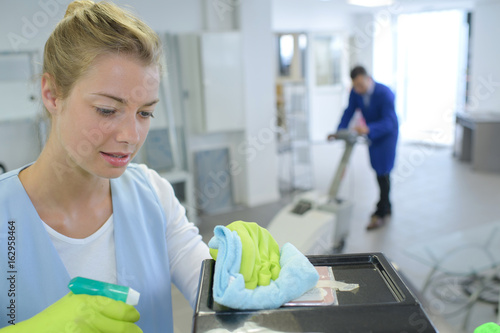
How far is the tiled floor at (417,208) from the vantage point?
2586mm

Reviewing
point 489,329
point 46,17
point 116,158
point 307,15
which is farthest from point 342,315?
point 307,15

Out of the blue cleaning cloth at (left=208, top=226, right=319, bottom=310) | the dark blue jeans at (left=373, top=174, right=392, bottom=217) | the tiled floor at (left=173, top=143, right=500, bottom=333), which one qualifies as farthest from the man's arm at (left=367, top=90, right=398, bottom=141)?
the blue cleaning cloth at (left=208, top=226, right=319, bottom=310)

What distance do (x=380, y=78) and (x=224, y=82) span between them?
16.3 ft

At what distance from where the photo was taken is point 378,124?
311 cm

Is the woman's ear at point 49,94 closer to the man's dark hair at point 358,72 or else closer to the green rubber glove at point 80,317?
the green rubber glove at point 80,317

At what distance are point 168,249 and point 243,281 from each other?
38cm

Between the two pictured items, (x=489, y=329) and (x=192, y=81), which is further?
(x=192, y=81)

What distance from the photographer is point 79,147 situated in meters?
0.69

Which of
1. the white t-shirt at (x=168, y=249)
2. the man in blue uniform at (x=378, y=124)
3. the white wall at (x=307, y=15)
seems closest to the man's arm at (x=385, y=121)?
the man in blue uniform at (x=378, y=124)

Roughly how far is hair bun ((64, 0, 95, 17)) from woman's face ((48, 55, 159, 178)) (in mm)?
109

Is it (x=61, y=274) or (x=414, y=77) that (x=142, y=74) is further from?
(x=414, y=77)

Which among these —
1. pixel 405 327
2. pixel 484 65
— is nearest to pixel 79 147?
pixel 405 327

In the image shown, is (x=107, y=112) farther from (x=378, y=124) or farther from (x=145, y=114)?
(x=378, y=124)

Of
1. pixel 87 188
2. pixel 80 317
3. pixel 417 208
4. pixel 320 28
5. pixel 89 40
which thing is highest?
pixel 320 28
